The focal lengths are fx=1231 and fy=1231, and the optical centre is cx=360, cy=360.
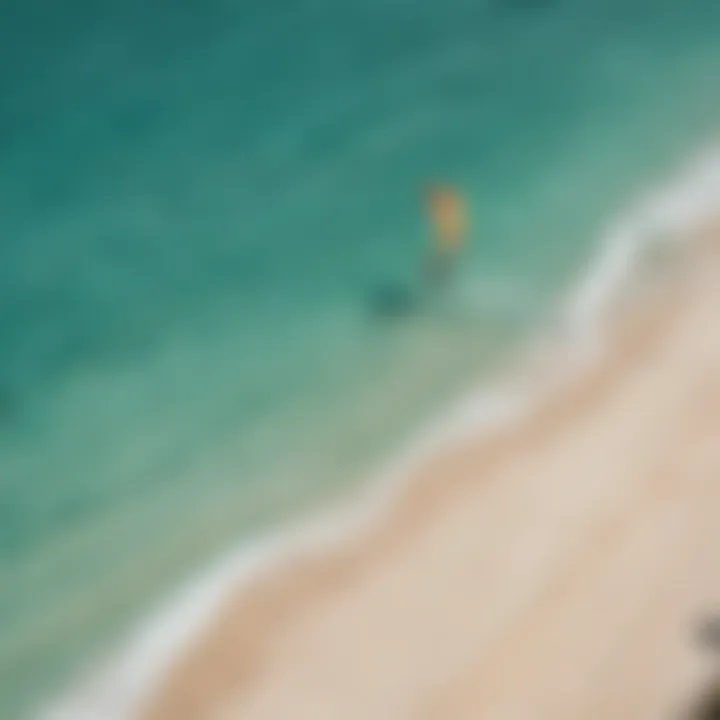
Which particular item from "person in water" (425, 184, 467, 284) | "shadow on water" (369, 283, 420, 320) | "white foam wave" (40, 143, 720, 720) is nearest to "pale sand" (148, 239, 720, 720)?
"white foam wave" (40, 143, 720, 720)

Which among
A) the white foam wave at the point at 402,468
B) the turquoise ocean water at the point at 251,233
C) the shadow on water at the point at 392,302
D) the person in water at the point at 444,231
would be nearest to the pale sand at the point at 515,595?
the white foam wave at the point at 402,468

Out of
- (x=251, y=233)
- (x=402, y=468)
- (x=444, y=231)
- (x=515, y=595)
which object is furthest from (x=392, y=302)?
(x=515, y=595)

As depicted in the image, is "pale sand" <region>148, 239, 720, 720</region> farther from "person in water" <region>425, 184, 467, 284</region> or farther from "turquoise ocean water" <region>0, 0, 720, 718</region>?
"person in water" <region>425, 184, 467, 284</region>

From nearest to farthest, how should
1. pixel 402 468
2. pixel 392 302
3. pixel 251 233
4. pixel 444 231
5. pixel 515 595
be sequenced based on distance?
pixel 515 595, pixel 402 468, pixel 392 302, pixel 444 231, pixel 251 233

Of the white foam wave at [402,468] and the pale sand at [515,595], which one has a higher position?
the white foam wave at [402,468]

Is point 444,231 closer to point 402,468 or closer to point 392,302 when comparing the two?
point 392,302

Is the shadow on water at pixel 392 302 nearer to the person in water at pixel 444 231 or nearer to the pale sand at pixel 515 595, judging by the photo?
the person in water at pixel 444 231
